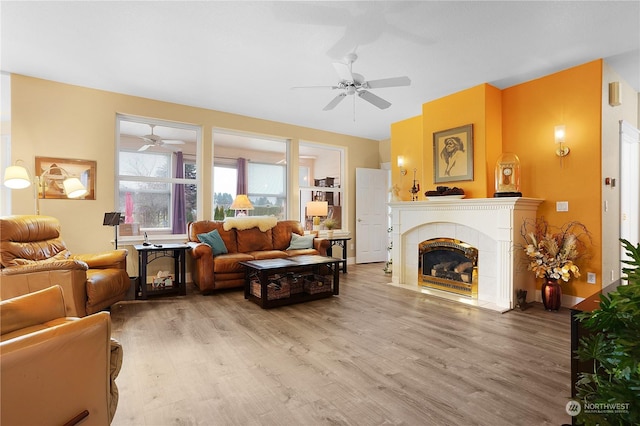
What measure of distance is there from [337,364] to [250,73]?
3390mm

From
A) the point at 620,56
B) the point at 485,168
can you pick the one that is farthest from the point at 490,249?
the point at 620,56

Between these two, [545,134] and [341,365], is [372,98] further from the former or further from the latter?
[341,365]

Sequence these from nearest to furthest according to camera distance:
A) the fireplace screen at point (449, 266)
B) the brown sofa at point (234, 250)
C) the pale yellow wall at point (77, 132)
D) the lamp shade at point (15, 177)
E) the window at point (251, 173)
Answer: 1. the lamp shade at point (15, 177)
2. the pale yellow wall at point (77, 132)
3. the fireplace screen at point (449, 266)
4. the brown sofa at point (234, 250)
5. the window at point (251, 173)

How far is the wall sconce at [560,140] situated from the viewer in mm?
3734

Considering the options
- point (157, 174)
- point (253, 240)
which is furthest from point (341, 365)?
point (157, 174)

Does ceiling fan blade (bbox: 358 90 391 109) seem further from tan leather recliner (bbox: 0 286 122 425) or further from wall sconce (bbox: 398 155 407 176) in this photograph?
tan leather recliner (bbox: 0 286 122 425)

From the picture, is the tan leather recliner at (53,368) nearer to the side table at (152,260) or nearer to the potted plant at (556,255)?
the side table at (152,260)

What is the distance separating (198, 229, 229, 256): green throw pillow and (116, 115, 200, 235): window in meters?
0.80

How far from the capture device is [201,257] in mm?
4262

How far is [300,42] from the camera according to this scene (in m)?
3.18

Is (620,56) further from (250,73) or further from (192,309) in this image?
(192,309)

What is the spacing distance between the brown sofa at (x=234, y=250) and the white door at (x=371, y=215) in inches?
68.8

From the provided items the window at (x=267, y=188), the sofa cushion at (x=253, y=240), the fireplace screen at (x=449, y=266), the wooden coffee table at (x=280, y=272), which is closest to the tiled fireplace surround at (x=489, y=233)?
the fireplace screen at (x=449, y=266)

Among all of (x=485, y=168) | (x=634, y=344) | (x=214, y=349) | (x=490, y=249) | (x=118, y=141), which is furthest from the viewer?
(x=118, y=141)
